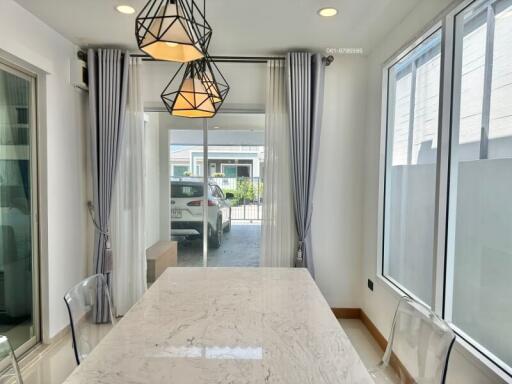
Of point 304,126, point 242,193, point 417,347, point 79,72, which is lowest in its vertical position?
point 417,347

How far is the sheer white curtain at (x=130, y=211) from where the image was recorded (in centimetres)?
346

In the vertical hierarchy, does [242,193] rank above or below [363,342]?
above

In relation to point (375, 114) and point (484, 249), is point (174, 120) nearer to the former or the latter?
point (375, 114)

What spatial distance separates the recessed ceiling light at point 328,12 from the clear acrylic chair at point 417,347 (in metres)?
2.10

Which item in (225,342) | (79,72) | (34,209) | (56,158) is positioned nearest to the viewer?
(225,342)

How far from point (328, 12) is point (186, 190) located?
7.53 ft

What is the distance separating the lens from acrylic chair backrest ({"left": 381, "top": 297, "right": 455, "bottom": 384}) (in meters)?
1.33

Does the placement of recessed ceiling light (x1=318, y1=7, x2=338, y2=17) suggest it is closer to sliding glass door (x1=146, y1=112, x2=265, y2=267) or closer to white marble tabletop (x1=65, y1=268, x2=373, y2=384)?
sliding glass door (x1=146, y1=112, x2=265, y2=267)

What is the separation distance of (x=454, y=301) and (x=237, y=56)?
286 cm

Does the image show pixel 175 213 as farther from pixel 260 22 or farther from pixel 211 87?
pixel 211 87

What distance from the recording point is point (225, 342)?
128cm

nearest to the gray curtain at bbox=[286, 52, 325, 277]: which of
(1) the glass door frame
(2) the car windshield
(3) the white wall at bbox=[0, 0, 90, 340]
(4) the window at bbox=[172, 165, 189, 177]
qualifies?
(2) the car windshield

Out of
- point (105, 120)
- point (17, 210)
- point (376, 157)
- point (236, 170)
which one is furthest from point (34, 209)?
point (376, 157)

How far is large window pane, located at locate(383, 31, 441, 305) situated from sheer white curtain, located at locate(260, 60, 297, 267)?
948 mm
